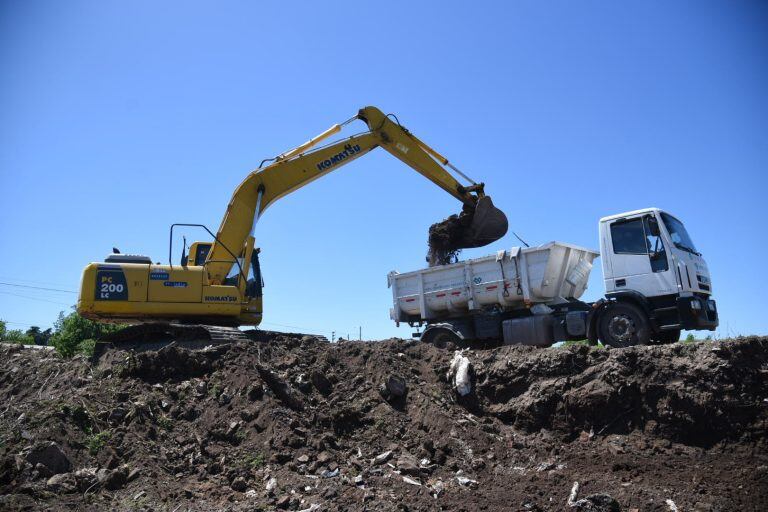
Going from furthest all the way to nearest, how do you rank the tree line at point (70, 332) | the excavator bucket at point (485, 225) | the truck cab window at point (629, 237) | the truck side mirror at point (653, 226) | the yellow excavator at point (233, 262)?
the tree line at point (70, 332), the excavator bucket at point (485, 225), the yellow excavator at point (233, 262), the truck cab window at point (629, 237), the truck side mirror at point (653, 226)

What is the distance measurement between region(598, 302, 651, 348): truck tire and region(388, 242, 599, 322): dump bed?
173 centimetres

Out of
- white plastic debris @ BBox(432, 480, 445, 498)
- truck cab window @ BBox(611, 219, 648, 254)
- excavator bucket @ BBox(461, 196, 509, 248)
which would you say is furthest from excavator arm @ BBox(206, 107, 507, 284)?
white plastic debris @ BBox(432, 480, 445, 498)

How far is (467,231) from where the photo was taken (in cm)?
1433

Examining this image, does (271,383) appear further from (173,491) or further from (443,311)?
(443,311)

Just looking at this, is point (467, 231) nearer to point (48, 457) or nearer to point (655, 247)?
point (655, 247)

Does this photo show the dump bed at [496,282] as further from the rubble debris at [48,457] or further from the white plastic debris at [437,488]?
the rubble debris at [48,457]

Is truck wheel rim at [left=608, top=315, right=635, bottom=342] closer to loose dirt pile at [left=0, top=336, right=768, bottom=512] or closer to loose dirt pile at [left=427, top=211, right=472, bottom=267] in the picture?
loose dirt pile at [left=0, top=336, right=768, bottom=512]

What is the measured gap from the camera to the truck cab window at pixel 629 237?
1099 centimetres

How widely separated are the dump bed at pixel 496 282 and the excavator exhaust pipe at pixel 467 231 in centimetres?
83

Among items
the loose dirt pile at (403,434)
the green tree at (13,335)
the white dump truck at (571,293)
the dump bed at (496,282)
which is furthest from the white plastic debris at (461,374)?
the green tree at (13,335)

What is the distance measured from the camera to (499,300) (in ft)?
41.8

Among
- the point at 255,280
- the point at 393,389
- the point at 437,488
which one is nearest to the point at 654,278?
the point at 393,389

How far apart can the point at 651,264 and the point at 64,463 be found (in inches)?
399

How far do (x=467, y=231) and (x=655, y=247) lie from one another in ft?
15.5
